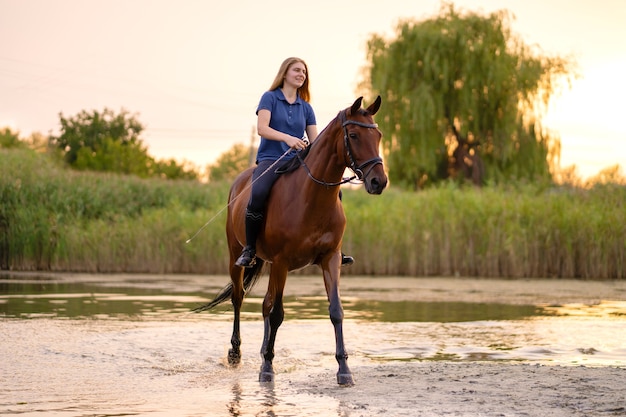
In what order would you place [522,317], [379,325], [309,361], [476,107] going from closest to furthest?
[309,361] → [379,325] → [522,317] → [476,107]

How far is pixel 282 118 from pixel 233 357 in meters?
2.25

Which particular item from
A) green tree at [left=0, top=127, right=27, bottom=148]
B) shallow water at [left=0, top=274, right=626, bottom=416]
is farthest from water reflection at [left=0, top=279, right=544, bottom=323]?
green tree at [left=0, top=127, right=27, bottom=148]

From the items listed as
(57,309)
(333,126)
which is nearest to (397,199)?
(57,309)

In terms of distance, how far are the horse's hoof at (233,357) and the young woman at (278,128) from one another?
91 centimetres

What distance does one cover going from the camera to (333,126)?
326 inches

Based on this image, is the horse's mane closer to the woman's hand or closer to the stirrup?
the woman's hand

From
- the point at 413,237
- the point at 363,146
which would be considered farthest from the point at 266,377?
the point at 413,237

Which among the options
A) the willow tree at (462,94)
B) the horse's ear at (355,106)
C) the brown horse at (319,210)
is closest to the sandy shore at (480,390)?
the brown horse at (319,210)

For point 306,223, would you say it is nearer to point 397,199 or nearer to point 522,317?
point 522,317

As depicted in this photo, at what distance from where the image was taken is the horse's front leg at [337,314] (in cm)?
777

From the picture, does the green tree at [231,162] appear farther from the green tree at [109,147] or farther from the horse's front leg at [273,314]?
the horse's front leg at [273,314]

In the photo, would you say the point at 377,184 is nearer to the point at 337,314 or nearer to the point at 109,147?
the point at 337,314

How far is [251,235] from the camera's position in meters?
9.04

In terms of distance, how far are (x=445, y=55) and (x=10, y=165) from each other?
22281mm
